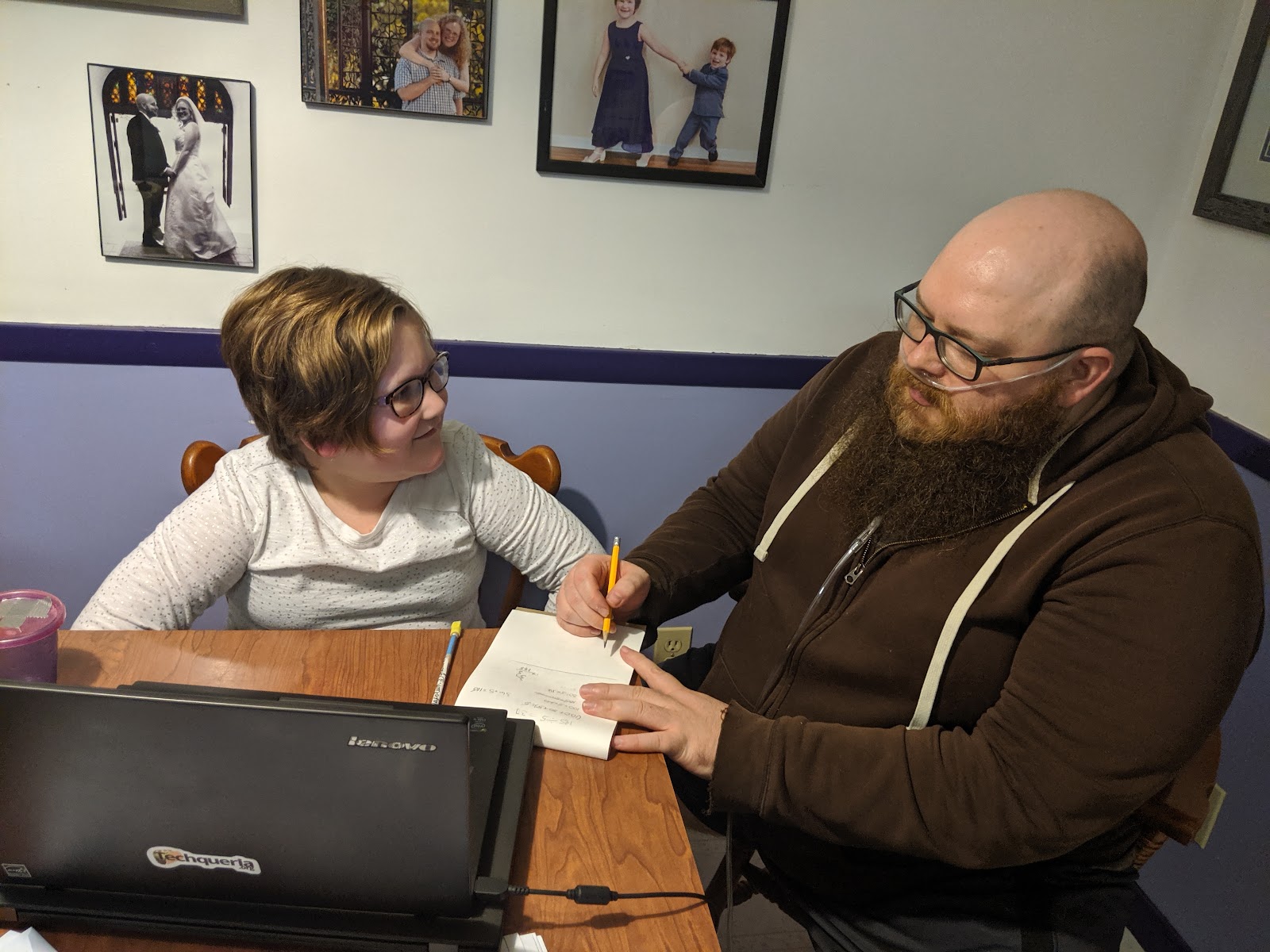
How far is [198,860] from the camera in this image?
0.79m

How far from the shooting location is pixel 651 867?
97 cm

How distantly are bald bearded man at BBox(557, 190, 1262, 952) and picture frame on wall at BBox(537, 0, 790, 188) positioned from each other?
84 centimetres

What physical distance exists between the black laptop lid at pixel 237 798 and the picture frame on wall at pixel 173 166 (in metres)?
1.43

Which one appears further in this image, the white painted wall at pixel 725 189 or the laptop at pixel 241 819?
the white painted wall at pixel 725 189

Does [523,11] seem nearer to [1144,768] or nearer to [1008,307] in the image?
[1008,307]

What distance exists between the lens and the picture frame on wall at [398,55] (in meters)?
1.80

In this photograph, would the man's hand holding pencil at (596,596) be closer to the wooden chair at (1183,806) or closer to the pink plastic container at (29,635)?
the wooden chair at (1183,806)

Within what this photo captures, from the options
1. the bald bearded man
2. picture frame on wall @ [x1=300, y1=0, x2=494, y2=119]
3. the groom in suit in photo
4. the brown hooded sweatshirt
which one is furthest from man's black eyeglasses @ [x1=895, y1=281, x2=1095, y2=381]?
the groom in suit in photo

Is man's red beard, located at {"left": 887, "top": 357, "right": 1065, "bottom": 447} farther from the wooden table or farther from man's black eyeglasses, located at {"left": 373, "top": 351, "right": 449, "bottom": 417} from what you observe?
man's black eyeglasses, located at {"left": 373, "top": 351, "right": 449, "bottom": 417}

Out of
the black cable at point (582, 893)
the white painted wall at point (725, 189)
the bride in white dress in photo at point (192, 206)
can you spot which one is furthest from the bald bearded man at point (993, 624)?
the bride in white dress in photo at point (192, 206)

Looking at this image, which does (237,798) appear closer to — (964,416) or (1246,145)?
(964,416)

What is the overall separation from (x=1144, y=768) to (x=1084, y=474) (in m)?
0.37

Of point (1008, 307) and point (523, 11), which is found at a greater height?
point (523, 11)

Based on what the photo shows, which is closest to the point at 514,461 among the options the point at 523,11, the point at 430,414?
the point at 430,414
